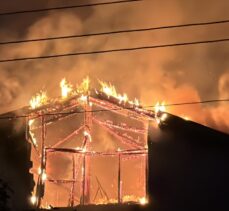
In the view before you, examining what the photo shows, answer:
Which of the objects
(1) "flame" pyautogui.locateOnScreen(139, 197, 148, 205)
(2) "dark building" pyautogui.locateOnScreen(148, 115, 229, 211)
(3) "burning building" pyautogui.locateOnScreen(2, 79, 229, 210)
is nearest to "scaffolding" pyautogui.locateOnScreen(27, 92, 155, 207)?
(3) "burning building" pyautogui.locateOnScreen(2, 79, 229, 210)

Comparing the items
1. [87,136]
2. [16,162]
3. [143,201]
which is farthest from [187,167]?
[16,162]

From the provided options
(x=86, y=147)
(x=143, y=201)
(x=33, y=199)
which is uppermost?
(x=86, y=147)

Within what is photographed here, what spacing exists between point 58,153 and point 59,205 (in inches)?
65.8

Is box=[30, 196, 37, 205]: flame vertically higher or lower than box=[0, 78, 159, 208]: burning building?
lower

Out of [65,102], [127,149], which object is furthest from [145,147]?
[65,102]

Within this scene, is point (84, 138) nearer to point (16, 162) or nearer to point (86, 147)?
Answer: point (86, 147)

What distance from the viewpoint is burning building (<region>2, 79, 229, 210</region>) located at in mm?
21141

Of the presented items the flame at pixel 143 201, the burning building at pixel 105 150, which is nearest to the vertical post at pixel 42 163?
the burning building at pixel 105 150

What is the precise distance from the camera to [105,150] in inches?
924

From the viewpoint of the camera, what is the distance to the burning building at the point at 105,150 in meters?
21.1

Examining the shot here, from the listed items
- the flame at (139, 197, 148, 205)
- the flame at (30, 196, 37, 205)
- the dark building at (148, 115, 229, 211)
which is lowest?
the flame at (139, 197, 148, 205)

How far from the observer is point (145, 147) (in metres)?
22.0

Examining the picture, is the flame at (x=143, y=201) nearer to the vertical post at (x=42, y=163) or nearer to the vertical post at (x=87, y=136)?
the vertical post at (x=87, y=136)

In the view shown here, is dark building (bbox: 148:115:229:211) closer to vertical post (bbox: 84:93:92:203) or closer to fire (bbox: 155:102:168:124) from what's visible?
fire (bbox: 155:102:168:124)
